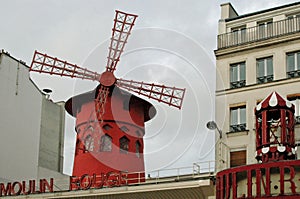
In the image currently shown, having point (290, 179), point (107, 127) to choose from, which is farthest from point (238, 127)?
point (107, 127)

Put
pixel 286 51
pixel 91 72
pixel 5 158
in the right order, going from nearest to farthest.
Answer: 1. pixel 286 51
2. pixel 91 72
3. pixel 5 158

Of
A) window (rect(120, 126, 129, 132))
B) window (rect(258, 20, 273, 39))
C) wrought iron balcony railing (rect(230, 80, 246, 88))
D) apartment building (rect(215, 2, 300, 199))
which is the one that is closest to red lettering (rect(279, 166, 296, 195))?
apartment building (rect(215, 2, 300, 199))

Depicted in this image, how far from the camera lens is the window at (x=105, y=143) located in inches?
966

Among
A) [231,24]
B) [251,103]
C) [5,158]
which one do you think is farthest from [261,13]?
[5,158]

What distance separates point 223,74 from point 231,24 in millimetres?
1668

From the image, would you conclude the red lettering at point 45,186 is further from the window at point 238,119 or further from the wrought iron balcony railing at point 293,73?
the wrought iron balcony railing at point 293,73

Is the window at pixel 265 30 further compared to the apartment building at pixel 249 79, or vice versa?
the window at pixel 265 30

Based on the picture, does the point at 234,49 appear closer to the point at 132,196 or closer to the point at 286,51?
the point at 286,51

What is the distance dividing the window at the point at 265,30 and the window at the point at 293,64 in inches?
38.4

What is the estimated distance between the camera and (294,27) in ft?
65.8

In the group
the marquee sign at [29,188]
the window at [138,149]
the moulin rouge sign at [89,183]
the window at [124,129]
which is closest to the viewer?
the moulin rouge sign at [89,183]

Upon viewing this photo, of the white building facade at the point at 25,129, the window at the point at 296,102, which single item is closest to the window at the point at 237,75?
the window at the point at 296,102

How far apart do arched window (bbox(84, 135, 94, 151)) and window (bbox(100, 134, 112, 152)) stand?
352 millimetres

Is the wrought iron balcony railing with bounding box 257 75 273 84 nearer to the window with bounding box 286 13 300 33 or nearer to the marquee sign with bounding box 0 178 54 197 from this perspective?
the window with bounding box 286 13 300 33
